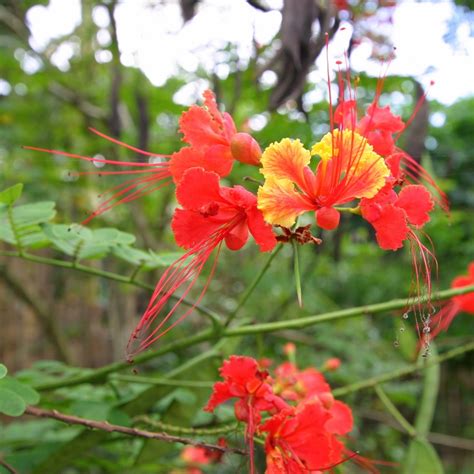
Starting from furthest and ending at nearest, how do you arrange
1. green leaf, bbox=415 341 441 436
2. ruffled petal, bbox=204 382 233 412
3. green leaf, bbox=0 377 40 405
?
green leaf, bbox=415 341 441 436 → ruffled petal, bbox=204 382 233 412 → green leaf, bbox=0 377 40 405

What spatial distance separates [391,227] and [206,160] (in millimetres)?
320

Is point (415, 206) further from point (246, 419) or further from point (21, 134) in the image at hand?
point (21, 134)

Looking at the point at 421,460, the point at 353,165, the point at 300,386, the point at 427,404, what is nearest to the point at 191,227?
the point at 353,165

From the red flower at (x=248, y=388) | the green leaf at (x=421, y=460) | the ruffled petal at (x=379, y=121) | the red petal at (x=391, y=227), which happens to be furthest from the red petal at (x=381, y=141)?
the green leaf at (x=421, y=460)

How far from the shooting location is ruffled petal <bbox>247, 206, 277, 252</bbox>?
3.07ft

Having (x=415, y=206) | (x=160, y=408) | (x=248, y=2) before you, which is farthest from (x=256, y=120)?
(x=415, y=206)

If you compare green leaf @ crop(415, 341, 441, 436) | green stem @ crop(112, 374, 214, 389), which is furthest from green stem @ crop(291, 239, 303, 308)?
green leaf @ crop(415, 341, 441, 436)

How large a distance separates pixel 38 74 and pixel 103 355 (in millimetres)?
1512

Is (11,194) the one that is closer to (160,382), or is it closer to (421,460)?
(160,382)

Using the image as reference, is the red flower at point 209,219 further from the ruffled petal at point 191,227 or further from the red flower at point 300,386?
the red flower at point 300,386

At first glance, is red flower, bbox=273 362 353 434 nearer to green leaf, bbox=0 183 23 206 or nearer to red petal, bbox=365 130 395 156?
red petal, bbox=365 130 395 156

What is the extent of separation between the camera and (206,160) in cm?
104

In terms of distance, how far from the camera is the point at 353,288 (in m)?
4.32

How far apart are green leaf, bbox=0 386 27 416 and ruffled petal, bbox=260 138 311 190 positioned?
0.52 meters
